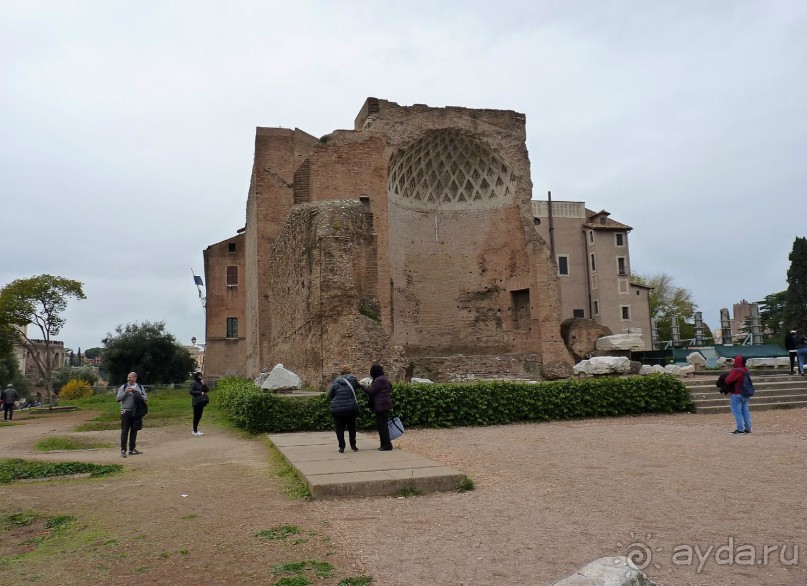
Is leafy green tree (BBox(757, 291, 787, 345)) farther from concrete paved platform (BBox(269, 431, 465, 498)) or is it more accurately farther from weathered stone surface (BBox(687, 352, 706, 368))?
concrete paved platform (BBox(269, 431, 465, 498))

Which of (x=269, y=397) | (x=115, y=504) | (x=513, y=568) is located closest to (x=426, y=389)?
(x=269, y=397)

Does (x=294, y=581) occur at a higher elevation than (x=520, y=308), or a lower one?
lower

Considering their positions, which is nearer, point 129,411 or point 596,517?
point 596,517

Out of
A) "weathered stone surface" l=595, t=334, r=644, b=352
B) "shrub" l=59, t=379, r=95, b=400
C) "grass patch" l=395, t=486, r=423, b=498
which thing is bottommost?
"shrub" l=59, t=379, r=95, b=400

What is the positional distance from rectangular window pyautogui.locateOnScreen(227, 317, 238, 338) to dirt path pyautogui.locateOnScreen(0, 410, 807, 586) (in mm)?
34016

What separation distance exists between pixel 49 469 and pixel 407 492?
556cm

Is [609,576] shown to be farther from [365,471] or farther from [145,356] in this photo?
[145,356]

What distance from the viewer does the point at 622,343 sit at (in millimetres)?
24156

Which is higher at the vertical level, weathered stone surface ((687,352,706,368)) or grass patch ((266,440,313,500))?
weathered stone surface ((687,352,706,368))

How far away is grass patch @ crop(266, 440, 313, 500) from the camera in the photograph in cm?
653

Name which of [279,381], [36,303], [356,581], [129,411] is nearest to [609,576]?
[356,581]

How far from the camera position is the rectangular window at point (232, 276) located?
143ft

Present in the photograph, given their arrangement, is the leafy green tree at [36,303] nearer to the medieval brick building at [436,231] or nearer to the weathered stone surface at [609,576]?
the medieval brick building at [436,231]

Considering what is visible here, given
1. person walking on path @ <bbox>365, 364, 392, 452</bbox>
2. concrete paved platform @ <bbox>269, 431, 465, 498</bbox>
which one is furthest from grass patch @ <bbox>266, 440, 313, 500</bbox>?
person walking on path @ <bbox>365, 364, 392, 452</bbox>
